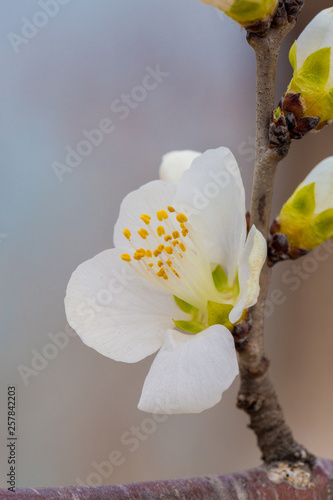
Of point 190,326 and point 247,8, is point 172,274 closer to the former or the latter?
point 190,326

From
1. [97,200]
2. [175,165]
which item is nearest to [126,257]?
[175,165]

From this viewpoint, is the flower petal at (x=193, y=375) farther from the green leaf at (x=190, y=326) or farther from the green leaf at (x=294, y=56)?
the green leaf at (x=294, y=56)

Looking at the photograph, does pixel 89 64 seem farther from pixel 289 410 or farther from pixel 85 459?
pixel 289 410

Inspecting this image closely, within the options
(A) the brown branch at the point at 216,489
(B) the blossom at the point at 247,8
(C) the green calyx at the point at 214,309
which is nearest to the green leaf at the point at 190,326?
(C) the green calyx at the point at 214,309

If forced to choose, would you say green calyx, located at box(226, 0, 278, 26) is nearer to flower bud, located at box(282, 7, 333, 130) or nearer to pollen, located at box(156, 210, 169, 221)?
flower bud, located at box(282, 7, 333, 130)

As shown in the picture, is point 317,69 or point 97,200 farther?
point 97,200

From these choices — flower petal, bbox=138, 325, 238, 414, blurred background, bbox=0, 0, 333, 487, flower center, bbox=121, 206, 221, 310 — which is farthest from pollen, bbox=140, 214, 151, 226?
blurred background, bbox=0, 0, 333, 487

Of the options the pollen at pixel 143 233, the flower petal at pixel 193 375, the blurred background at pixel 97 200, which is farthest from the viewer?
the blurred background at pixel 97 200
